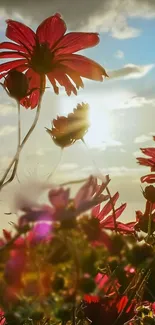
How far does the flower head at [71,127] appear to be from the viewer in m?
0.88

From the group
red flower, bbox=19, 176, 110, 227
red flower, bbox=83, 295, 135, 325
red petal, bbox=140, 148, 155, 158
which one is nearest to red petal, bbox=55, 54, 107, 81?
red petal, bbox=140, 148, 155, 158

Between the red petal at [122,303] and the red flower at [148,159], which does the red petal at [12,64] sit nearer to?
the red flower at [148,159]

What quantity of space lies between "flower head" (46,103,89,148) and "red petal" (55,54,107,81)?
70mm

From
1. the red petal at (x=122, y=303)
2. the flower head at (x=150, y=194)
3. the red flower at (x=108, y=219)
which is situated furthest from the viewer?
the flower head at (x=150, y=194)

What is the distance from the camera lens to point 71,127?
37.3 inches

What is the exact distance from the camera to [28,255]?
375 millimetres

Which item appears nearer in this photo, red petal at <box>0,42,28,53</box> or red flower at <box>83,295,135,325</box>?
red flower at <box>83,295,135,325</box>

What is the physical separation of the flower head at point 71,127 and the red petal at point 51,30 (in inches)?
5.3

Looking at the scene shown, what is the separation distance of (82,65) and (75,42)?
46 millimetres

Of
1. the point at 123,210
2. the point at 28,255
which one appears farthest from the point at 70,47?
the point at 28,255

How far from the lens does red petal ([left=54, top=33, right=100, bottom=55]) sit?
98cm

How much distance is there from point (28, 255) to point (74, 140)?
530 mm

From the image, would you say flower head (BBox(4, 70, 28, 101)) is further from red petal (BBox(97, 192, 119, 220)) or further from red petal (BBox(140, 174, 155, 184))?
red petal (BBox(140, 174, 155, 184))

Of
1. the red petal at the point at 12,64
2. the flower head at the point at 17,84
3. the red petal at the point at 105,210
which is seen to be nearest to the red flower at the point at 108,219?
the red petal at the point at 105,210
